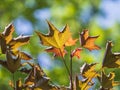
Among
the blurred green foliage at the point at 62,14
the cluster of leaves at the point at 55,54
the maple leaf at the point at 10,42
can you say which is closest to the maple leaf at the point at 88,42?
the cluster of leaves at the point at 55,54

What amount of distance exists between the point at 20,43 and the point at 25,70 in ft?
0.24

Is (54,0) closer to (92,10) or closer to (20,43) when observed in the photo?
(92,10)

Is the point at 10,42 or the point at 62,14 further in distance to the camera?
the point at 62,14

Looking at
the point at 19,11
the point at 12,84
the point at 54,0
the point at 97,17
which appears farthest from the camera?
the point at 97,17

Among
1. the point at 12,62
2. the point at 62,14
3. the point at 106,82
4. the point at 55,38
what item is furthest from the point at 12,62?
the point at 62,14

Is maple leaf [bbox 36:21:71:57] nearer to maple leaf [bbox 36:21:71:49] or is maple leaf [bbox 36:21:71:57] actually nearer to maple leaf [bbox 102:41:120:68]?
maple leaf [bbox 36:21:71:49]

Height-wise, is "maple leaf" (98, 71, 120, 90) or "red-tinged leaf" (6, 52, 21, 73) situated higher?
"red-tinged leaf" (6, 52, 21, 73)

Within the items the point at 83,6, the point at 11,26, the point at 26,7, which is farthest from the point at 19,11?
the point at 11,26

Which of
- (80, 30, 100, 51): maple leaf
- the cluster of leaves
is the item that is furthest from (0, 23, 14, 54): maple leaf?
(80, 30, 100, 51): maple leaf

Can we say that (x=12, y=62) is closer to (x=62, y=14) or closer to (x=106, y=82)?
(x=106, y=82)

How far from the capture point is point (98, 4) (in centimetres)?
1004

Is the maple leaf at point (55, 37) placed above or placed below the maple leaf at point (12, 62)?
above

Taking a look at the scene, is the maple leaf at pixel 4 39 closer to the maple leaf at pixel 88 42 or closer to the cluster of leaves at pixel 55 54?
the cluster of leaves at pixel 55 54

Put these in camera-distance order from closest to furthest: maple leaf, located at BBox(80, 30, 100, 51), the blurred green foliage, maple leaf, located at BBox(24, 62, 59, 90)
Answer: maple leaf, located at BBox(24, 62, 59, 90), maple leaf, located at BBox(80, 30, 100, 51), the blurred green foliage
